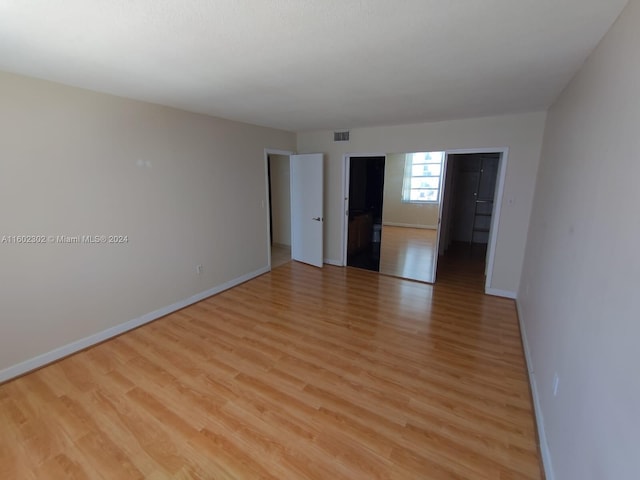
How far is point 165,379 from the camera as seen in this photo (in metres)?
2.31

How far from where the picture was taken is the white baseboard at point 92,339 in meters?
2.33

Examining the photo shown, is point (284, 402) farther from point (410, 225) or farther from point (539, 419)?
point (410, 225)

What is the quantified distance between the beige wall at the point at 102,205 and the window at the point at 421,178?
5.93 m

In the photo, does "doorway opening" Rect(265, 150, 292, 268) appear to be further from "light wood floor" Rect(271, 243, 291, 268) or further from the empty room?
the empty room

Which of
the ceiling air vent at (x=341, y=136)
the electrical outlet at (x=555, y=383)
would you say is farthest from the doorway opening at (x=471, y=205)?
the electrical outlet at (x=555, y=383)

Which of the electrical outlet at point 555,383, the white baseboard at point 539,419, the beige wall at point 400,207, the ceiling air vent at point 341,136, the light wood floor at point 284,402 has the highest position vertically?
the ceiling air vent at point 341,136

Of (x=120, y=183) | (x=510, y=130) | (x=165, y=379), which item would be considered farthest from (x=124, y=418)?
(x=510, y=130)

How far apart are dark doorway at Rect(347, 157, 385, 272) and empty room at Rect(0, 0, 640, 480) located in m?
1.49

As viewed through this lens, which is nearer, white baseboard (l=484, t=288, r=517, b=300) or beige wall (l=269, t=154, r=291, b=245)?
white baseboard (l=484, t=288, r=517, b=300)

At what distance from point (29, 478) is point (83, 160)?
2.29 m

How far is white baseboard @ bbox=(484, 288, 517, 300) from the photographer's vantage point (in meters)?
3.87

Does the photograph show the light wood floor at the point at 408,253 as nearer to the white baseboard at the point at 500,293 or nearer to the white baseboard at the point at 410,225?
the white baseboard at the point at 410,225

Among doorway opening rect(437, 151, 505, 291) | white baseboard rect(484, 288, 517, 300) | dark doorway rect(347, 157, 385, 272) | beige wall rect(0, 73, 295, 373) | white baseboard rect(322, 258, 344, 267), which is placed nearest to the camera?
beige wall rect(0, 73, 295, 373)

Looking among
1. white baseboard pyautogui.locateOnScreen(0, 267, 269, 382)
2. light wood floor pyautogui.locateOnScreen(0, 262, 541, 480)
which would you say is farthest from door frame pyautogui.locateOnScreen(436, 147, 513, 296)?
white baseboard pyautogui.locateOnScreen(0, 267, 269, 382)
